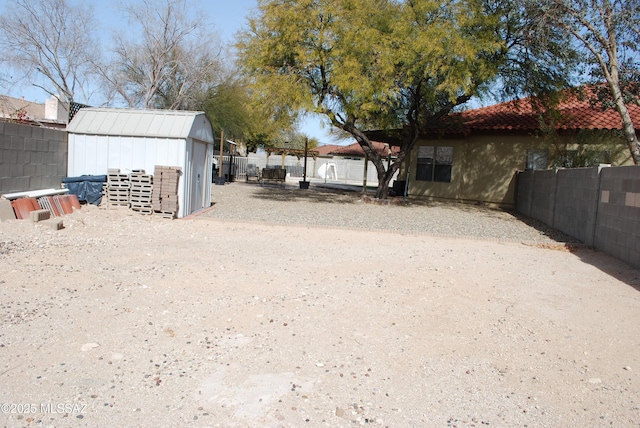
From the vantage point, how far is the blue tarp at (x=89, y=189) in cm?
1332

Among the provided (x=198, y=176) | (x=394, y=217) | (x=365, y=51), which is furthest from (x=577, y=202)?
(x=198, y=176)

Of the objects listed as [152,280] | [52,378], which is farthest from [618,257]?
[52,378]

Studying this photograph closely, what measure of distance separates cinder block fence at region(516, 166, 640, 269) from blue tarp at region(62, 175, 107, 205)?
11.7 m

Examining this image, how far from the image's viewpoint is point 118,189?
13.4 meters

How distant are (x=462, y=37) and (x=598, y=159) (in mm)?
6858

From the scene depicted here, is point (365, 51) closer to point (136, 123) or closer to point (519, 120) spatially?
point (136, 123)

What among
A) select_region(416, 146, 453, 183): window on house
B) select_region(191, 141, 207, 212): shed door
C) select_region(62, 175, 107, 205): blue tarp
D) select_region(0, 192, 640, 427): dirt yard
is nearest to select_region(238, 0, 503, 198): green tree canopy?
select_region(191, 141, 207, 212): shed door

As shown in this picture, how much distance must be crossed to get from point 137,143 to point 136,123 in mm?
638

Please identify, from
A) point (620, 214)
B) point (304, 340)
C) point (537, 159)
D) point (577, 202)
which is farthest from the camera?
point (537, 159)

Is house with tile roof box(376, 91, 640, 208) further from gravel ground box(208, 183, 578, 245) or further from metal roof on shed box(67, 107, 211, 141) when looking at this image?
metal roof on shed box(67, 107, 211, 141)

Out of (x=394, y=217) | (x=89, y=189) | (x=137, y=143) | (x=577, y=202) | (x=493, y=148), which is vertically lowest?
(x=394, y=217)

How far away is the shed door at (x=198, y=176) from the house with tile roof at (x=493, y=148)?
33.5 feet

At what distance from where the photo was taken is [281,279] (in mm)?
7340

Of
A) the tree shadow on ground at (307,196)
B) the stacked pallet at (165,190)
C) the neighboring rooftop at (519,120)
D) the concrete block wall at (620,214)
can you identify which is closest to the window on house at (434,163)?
the neighboring rooftop at (519,120)
